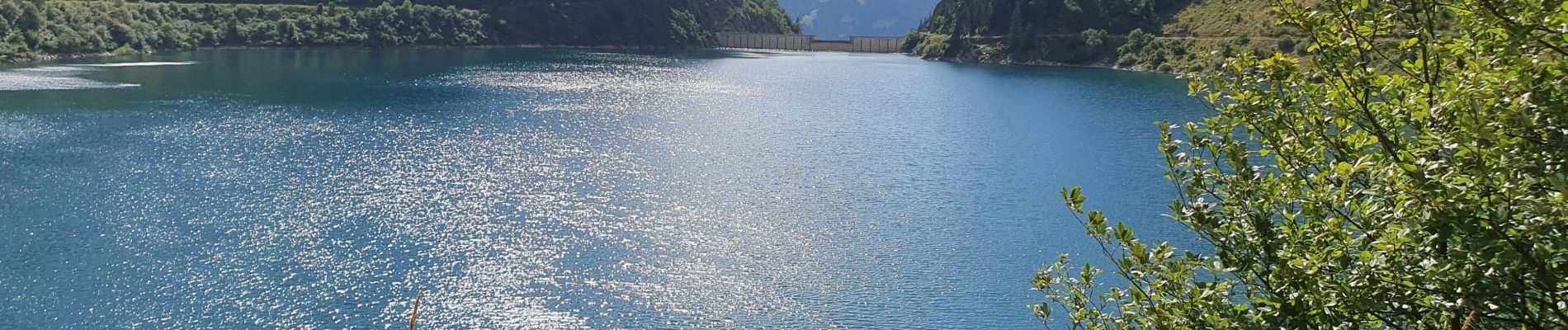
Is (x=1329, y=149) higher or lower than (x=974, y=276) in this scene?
higher

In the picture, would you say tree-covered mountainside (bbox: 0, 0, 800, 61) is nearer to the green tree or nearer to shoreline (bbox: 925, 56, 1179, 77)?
shoreline (bbox: 925, 56, 1179, 77)

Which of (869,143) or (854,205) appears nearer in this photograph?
(854,205)

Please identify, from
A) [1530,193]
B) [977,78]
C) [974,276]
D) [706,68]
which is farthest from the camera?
[706,68]

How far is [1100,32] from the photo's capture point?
6560 inches

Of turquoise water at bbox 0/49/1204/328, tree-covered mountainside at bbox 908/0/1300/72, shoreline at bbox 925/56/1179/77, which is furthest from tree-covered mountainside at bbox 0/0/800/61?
tree-covered mountainside at bbox 908/0/1300/72

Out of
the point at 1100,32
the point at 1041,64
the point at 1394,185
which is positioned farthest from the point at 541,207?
the point at 1100,32

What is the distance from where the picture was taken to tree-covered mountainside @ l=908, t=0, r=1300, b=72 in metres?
145

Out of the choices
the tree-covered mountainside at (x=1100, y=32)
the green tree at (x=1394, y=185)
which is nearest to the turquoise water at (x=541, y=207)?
the green tree at (x=1394, y=185)

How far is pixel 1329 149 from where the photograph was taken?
10.8 metres

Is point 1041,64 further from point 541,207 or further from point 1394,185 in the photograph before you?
point 1394,185

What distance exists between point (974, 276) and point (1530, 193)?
89.5ft

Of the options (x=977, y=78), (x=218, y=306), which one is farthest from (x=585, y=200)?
(x=977, y=78)

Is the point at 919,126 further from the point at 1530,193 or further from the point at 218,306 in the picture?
the point at 1530,193

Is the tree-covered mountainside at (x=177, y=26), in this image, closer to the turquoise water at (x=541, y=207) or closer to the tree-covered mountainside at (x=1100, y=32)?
the turquoise water at (x=541, y=207)
